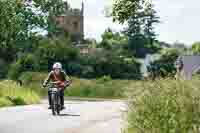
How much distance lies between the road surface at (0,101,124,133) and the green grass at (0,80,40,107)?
645cm

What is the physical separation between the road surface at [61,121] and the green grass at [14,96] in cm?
645

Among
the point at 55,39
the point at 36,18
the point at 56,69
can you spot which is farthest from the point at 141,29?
the point at 56,69

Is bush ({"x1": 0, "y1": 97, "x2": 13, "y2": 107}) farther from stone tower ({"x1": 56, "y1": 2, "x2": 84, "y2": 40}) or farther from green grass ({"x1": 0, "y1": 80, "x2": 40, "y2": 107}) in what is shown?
stone tower ({"x1": 56, "y1": 2, "x2": 84, "y2": 40})

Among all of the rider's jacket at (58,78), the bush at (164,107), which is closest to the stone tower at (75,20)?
the rider's jacket at (58,78)

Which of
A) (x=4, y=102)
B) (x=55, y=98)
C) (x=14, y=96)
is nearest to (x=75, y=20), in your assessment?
(x=14, y=96)

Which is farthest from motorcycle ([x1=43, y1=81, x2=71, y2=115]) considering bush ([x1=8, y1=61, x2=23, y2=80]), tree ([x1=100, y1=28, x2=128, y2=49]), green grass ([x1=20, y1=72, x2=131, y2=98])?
tree ([x1=100, y1=28, x2=128, y2=49])

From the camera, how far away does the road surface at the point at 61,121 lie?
1705 cm

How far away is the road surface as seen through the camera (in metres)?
17.0

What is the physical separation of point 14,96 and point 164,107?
1973 centimetres

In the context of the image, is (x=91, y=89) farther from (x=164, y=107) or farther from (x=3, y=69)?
(x=164, y=107)

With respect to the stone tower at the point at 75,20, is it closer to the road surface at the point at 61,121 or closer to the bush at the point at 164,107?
the road surface at the point at 61,121

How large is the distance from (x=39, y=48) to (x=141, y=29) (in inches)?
1678

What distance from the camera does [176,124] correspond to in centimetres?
1241

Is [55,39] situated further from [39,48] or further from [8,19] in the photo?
[8,19]
